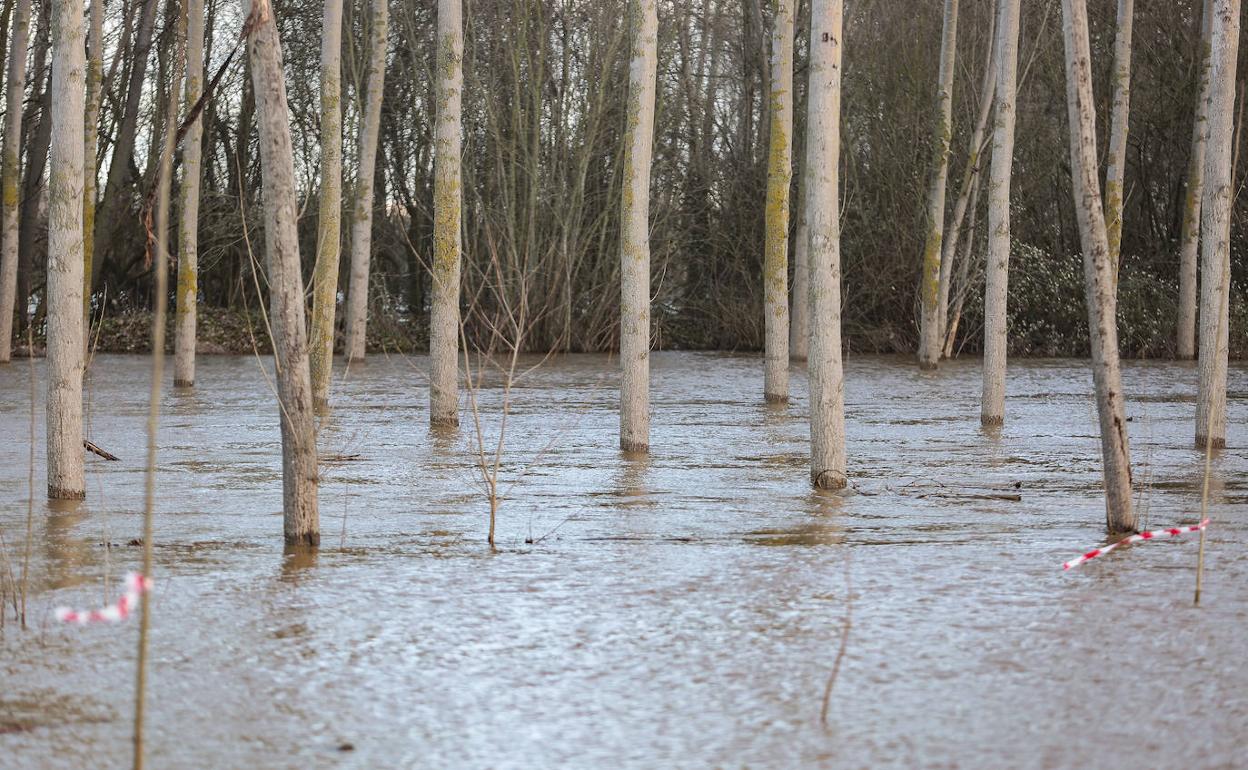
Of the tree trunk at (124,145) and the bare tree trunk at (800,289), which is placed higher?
the tree trunk at (124,145)

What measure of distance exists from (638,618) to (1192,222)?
60.0 ft

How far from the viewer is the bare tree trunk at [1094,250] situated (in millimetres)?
7902

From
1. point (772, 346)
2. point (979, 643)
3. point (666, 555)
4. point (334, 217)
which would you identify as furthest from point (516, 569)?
point (772, 346)

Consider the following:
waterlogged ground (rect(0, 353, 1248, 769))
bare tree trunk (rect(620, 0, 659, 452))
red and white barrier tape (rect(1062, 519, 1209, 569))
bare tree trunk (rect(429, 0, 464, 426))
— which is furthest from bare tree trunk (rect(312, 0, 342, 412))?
red and white barrier tape (rect(1062, 519, 1209, 569))

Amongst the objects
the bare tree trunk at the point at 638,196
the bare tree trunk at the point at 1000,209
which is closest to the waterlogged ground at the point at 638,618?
the bare tree trunk at the point at 638,196

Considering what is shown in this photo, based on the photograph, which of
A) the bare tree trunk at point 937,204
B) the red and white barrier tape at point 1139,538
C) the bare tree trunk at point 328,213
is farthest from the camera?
the bare tree trunk at point 937,204

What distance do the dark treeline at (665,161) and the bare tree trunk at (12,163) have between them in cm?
299

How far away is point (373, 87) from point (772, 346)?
6.99m

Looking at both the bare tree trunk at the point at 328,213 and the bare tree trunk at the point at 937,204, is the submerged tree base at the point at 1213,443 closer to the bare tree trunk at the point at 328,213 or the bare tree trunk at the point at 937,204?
the bare tree trunk at the point at 328,213

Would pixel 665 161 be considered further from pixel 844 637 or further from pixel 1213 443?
pixel 844 637

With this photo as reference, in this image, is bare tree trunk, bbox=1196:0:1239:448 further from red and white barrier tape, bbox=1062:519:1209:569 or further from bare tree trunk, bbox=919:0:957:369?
bare tree trunk, bbox=919:0:957:369

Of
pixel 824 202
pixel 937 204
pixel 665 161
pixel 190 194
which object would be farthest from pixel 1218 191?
pixel 665 161

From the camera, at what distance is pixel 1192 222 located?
22328 millimetres

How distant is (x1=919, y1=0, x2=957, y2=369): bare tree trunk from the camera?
20.5 meters
